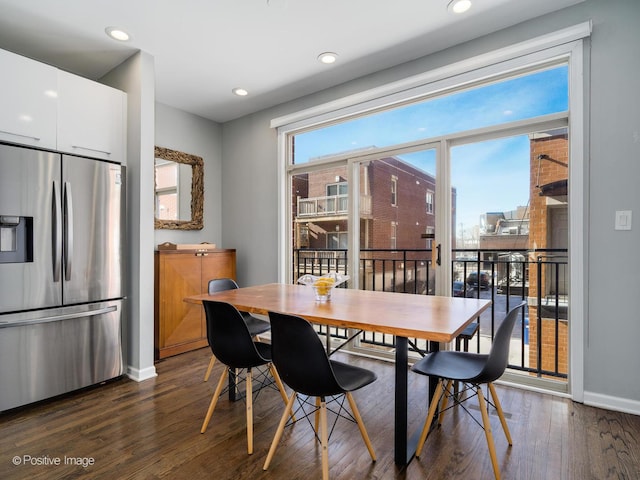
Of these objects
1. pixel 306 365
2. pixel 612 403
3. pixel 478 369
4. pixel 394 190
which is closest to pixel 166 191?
pixel 394 190

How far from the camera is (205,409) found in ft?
7.71

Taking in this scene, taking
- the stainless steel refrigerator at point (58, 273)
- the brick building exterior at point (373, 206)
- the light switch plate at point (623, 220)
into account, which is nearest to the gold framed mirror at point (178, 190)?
the stainless steel refrigerator at point (58, 273)

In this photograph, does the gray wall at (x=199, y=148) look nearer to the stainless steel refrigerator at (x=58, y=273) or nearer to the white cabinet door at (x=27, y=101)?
the stainless steel refrigerator at (x=58, y=273)

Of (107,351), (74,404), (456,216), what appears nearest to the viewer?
(74,404)

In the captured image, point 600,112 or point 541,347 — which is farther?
point 541,347

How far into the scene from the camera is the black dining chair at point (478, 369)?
5.38 feet

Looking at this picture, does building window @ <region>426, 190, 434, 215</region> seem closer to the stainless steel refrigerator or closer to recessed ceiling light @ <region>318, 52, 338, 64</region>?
recessed ceiling light @ <region>318, 52, 338, 64</region>

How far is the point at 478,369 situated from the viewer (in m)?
1.83

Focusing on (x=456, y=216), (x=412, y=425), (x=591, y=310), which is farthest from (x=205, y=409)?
(x=591, y=310)

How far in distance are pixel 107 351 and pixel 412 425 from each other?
2.34m

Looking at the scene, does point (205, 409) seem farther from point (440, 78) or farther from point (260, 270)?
point (440, 78)

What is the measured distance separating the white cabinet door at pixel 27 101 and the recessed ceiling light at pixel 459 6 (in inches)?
112

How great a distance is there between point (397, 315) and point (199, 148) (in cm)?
352

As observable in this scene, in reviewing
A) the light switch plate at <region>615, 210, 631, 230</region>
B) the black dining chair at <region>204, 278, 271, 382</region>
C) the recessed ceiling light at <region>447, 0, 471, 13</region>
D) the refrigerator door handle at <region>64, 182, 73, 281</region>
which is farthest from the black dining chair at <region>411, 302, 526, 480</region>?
the refrigerator door handle at <region>64, 182, 73, 281</region>
